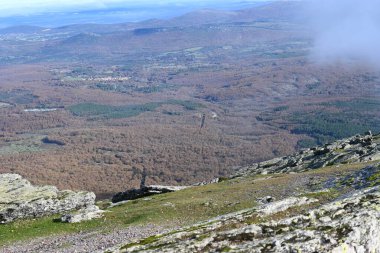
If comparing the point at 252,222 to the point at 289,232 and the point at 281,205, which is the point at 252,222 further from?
the point at 289,232

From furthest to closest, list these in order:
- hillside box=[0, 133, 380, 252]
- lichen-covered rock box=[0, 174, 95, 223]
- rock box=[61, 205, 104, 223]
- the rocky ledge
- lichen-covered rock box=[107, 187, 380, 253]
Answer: the rocky ledge < lichen-covered rock box=[0, 174, 95, 223] < rock box=[61, 205, 104, 223] < hillside box=[0, 133, 380, 252] < lichen-covered rock box=[107, 187, 380, 253]

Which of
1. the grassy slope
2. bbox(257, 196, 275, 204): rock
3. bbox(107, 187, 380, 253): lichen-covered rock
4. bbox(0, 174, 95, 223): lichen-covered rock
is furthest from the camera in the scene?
bbox(0, 174, 95, 223): lichen-covered rock

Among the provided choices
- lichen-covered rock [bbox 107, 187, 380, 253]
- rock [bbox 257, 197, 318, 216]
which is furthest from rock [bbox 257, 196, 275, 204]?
lichen-covered rock [bbox 107, 187, 380, 253]

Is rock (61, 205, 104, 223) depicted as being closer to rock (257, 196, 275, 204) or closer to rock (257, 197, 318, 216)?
rock (257, 196, 275, 204)

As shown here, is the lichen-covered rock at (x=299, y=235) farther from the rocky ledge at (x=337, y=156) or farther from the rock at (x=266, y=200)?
the rocky ledge at (x=337, y=156)

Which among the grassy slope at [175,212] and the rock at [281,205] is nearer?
the rock at [281,205]

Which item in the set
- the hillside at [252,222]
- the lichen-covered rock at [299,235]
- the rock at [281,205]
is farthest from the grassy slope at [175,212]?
the lichen-covered rock at [299,235]

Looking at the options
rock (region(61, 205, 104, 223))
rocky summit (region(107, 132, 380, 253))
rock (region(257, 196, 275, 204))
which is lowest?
rock (region(61, 205, 104, 223))
